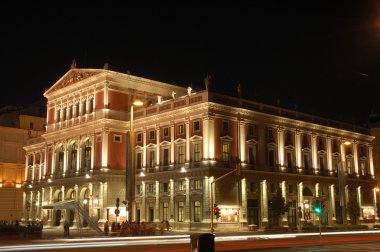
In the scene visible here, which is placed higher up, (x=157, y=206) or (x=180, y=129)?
(x=180, y=129)

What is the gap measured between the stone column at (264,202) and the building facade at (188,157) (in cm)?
14

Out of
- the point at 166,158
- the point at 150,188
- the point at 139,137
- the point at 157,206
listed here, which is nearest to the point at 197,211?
the point at 157,206

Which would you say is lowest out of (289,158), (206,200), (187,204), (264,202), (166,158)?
(187,204)

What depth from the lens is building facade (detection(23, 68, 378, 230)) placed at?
59281 mm

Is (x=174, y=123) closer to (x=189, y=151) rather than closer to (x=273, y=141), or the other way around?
(x=189, y=151)

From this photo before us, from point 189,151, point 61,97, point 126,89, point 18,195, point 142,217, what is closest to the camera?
point 189,151

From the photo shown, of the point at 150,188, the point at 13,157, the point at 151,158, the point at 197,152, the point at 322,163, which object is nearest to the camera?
the point at 197,152

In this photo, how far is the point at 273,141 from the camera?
2643 inches

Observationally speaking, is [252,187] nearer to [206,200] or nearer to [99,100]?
[206,200]

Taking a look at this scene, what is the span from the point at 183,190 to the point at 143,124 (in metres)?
12.6

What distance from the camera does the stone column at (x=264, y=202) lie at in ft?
204

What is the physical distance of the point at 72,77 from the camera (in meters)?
77.1

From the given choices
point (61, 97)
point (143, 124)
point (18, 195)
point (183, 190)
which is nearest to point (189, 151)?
point (183, 190)

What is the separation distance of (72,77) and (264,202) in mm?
36127
